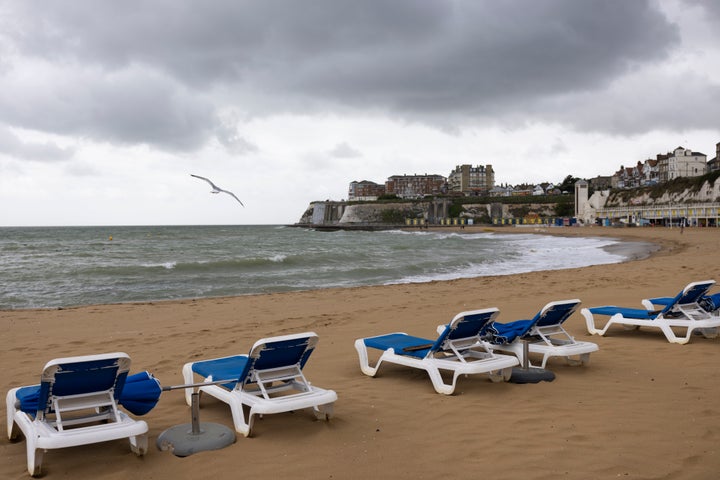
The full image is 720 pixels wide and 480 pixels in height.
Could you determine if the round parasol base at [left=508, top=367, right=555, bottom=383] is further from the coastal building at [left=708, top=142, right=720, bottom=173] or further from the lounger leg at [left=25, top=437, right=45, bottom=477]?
the coastal building at [left=708, top=142, right=720, bottom=173]

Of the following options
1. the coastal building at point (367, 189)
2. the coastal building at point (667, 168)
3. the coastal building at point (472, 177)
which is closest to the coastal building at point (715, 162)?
the coastal building at point (667, 168)

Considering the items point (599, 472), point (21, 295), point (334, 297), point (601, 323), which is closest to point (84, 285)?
point (21, 295)

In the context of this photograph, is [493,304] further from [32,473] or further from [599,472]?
[32,473]

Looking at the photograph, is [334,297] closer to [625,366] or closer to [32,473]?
[625,366]

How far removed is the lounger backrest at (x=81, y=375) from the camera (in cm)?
347

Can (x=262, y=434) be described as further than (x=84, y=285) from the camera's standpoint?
No

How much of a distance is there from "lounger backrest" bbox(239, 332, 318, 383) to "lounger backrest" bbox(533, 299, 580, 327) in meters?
2.70

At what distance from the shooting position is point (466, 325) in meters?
5.23

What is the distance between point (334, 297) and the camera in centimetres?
1352

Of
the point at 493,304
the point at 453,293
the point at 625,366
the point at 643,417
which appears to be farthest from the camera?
the point at 453,293

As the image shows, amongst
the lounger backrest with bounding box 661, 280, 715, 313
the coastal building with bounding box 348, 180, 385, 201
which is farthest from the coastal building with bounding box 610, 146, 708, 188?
the lounger backrest with bounding box 661, 280, 715, 313

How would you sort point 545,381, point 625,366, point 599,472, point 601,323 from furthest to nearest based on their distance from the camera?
point 601,323 → point 625,366 → point 545,381 → point 599,472

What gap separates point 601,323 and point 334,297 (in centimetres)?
641

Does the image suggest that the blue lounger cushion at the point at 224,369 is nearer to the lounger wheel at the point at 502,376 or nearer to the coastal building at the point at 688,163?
the lounger wheel at the point at 502,376
